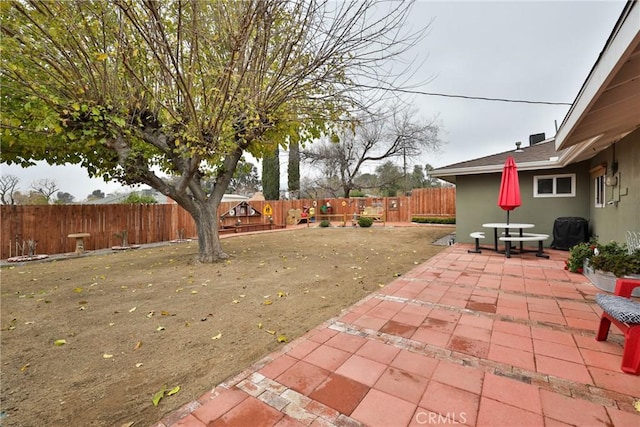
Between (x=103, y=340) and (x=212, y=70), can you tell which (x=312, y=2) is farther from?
(x=103, y=340)

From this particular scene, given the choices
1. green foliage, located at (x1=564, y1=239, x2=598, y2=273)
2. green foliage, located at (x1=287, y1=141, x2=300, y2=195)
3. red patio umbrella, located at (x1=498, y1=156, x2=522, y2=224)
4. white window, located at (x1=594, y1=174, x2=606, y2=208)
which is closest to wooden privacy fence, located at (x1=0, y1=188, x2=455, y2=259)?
green foliage, located at (x1=287, y1=141, x2=300, y2=195)

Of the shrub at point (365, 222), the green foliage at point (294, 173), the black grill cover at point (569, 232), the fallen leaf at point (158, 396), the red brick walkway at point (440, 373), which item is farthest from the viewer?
the green foliage at point (294, 173)

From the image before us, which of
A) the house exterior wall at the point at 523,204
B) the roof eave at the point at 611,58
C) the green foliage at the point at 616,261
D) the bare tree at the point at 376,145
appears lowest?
the green foliage at the point at 616,261

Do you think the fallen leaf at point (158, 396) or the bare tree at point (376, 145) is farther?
the bare tree at point (376, 145)

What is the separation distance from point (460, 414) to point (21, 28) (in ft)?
24.4

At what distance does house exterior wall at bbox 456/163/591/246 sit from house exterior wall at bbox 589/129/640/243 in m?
1.29

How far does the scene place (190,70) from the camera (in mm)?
4180

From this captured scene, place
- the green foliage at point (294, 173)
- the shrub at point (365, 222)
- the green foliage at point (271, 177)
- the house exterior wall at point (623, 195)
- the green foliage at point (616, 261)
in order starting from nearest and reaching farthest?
the green foliage at point (616, 261) → the house exterior wall at point (623, 195) → the shrub at point (365, 222) → the green foliage at point (271, 177) → the green foliage at point (294, 173)

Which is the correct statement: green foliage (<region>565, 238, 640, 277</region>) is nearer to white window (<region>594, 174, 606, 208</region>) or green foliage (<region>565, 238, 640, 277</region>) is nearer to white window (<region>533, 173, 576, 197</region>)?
white window (<region>594, 174, 606, 208</region>)

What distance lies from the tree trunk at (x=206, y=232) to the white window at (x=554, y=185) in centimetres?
831

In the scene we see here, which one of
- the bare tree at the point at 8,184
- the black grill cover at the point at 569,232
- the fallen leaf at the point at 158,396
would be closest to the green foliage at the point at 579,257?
the black grill cover at the point at 569,232

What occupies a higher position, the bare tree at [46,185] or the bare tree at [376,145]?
the bare tree at [376,145]

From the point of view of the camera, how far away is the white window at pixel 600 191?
5.61 m

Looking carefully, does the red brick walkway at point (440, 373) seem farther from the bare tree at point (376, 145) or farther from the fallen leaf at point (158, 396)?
the bare tree at point (376, 145)
